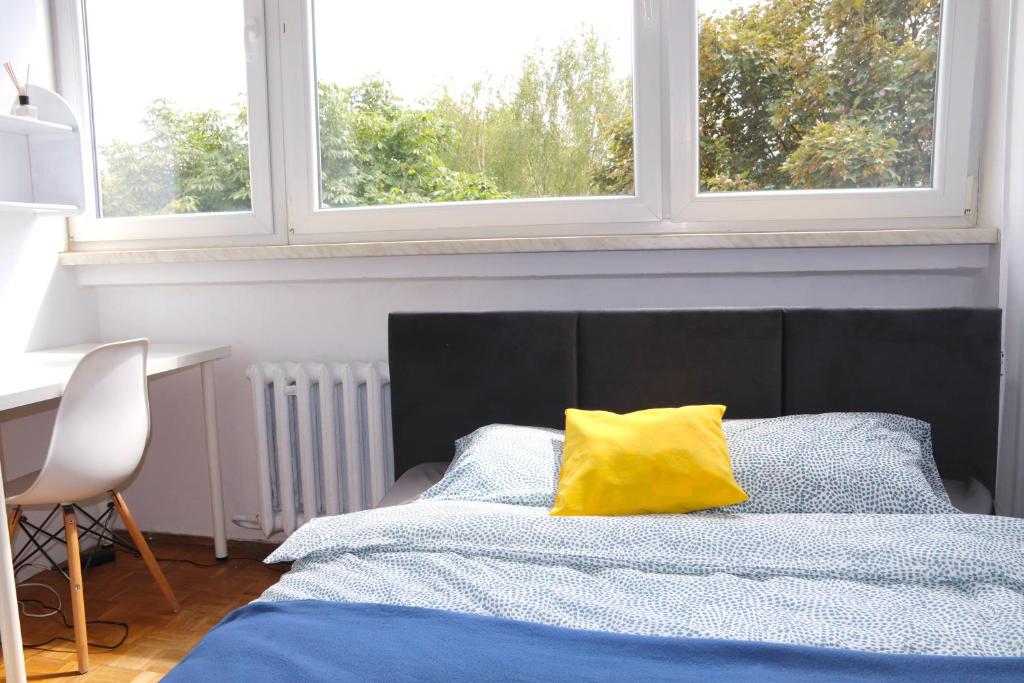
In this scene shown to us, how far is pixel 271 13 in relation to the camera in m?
2.60

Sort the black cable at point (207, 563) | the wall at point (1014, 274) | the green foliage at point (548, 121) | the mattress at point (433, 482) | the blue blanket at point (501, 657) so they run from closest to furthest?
the blue blanket at point (501, 657)
the mattress at point (433, 482)
the wall at point (1014, 274)
the green foliage at point (548, 121)
the black cable at point (207, 563)

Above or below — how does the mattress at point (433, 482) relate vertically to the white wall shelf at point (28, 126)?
below

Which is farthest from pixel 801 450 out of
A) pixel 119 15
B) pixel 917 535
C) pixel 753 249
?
pixel 119 15

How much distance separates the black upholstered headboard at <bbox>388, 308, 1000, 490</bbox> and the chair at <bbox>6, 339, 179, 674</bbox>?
707 mm

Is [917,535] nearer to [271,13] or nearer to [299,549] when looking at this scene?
[299,549]

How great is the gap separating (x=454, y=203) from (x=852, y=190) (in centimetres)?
121

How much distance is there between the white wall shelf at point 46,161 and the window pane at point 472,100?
0.81m

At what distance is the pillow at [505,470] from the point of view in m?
1.80

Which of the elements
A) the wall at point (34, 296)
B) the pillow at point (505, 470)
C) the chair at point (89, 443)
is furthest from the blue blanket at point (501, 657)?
the wall at point (34, 296)

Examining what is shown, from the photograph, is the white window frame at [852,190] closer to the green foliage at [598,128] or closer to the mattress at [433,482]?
the green foliage at [598,128]

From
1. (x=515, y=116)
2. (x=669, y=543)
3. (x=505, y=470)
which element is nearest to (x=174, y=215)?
(x=515, y=116)

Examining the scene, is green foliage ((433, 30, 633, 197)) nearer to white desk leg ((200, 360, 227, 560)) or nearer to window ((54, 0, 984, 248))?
window ((54, 0, 984, 248))

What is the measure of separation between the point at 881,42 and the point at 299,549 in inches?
80.5

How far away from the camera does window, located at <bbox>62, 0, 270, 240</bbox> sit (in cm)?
269
